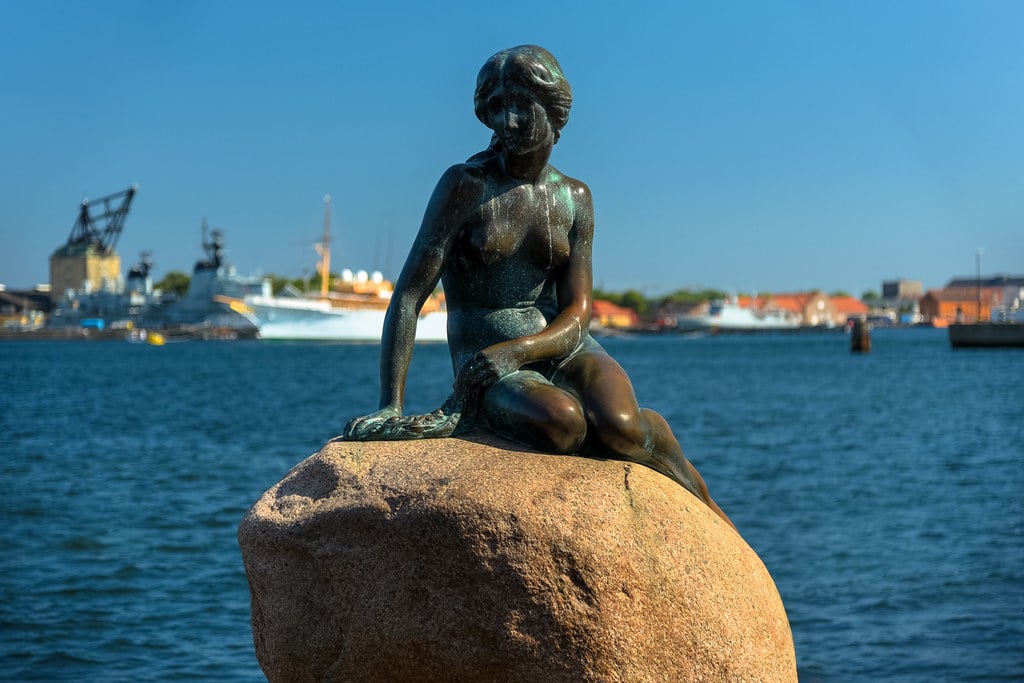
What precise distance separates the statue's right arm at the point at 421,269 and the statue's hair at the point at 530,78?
0.31 m

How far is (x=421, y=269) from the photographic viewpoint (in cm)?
511

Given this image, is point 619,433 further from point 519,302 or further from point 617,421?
point 519,302

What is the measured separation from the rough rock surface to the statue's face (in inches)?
46.8

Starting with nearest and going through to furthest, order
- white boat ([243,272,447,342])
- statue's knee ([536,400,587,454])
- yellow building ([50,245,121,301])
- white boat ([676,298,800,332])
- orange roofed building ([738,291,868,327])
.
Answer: statue's knee ([536,400,587,454]) → white boat ([243,272,447,342]) → yellow building ([50,245,121,301]) → white boat ([676,298,800,332]) → orange roofed building ([738,291,868,327])

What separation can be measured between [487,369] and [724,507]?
33.3 feet

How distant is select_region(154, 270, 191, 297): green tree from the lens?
142 m

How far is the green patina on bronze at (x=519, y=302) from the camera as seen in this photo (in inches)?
188

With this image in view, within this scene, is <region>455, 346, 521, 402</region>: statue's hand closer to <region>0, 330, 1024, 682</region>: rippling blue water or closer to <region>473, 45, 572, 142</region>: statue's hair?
<region>473, 45, 572, 142</region>: statue's hair

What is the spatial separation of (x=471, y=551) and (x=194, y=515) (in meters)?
10.4

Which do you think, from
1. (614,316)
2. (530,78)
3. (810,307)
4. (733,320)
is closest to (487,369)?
(530,78)

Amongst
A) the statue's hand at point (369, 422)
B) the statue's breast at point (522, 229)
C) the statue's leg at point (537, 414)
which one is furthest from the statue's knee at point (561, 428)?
the statue's breast at point (522, 229)

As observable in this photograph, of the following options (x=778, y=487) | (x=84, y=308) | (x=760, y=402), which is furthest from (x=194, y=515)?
(x=84, y=308)

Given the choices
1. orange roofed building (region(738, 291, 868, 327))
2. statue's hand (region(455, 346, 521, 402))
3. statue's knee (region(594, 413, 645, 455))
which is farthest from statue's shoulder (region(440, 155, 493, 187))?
orange roofed building (region(738, 291, 868, 327))

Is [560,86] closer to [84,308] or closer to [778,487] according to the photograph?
[778,487]
